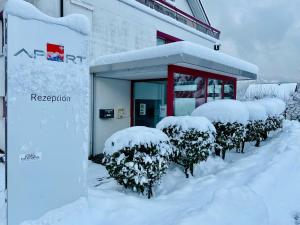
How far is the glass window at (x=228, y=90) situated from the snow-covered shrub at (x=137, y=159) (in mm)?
6056

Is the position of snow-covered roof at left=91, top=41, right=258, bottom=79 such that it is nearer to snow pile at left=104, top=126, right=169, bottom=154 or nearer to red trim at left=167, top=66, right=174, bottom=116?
red trim at left=167, top=66, right=174, bottom=116

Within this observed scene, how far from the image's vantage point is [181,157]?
5172 mm

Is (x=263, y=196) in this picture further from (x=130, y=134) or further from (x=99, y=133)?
(x=99, y=133)

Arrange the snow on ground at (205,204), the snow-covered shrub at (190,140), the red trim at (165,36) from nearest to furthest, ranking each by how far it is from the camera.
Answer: the snow on ground at (205,204) → the snow-covered shrub at (190,140) → the red trim at (165,36)

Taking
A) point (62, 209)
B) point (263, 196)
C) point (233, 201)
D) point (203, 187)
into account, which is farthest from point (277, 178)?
point (62, 209)

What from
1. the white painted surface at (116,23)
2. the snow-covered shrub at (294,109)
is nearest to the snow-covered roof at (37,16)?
the white painted surface at (116,23)

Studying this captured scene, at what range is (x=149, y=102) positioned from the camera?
8.71 metres

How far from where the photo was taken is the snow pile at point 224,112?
6.35 m

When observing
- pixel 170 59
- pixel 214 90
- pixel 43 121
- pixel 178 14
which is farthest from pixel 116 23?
pixel 43 121

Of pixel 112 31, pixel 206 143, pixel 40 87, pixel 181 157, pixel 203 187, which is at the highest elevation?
pixel 112 31

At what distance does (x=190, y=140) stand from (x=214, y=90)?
13.8 feet

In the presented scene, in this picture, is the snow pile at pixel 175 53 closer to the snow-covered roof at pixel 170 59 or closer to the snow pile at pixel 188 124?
the snow-covered roof at pixel 170 59

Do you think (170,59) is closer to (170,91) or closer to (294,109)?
(170,91)

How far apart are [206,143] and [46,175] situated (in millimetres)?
3174
